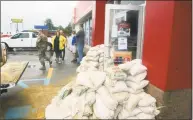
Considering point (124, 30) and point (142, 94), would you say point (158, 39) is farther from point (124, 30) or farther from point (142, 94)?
point (124, 30)

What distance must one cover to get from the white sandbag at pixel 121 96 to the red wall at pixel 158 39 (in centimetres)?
64

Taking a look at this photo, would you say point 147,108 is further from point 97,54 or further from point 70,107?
point 97,54

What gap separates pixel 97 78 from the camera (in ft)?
13.6

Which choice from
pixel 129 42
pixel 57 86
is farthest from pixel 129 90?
pixel 57 86

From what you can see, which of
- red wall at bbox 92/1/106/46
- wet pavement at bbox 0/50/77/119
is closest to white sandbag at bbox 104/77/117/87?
wet pavement at bbox 0/50/77/119

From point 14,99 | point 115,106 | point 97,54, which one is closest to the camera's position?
point 115,106

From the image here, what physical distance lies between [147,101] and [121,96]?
17.0 inches

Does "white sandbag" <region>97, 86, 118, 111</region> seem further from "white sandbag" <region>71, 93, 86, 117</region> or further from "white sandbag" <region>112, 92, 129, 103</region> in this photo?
"white sandbag" <region>71, 93, 86, 117</region>

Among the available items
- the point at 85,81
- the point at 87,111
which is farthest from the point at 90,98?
the point at 85,81

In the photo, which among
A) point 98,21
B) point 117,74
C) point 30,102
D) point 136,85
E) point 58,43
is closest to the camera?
point 117,74

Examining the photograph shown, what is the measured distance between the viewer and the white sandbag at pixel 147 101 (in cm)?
401

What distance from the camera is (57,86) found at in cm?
767

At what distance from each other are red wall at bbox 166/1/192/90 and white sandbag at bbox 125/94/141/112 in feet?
1.89

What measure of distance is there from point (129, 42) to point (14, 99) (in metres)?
3.27
